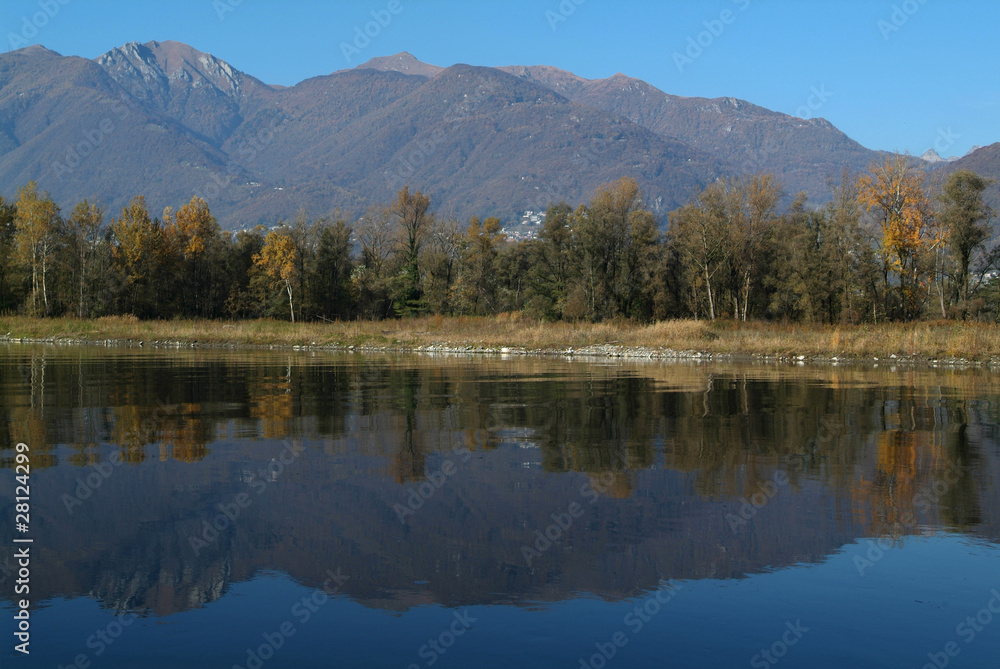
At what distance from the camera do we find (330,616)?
6.98m

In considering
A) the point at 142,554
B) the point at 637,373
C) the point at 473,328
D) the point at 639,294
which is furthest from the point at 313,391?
the point at 639,294

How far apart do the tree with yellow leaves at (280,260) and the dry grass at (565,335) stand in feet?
52.6

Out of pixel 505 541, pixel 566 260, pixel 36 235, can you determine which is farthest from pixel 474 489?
pixel 36 235

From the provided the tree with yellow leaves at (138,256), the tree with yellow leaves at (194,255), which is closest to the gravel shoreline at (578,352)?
the tree with yellow leaves at (138,256)

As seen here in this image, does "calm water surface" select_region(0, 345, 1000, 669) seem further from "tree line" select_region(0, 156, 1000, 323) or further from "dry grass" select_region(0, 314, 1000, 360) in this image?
"tree line" select_region(0, 156, 1000, 323)

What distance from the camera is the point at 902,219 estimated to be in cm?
6438

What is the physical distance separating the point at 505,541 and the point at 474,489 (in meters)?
2.28

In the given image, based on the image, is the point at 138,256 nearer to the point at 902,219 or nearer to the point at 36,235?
the point at 36,235

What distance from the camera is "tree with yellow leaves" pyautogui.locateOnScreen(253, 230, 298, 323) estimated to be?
302 ft

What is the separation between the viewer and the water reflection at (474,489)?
8055mm

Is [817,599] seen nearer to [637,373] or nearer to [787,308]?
[637,373]

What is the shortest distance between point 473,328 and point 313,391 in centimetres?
4382

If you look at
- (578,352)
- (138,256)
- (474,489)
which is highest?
(138,256)

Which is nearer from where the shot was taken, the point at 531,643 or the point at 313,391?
the point at 531,643
